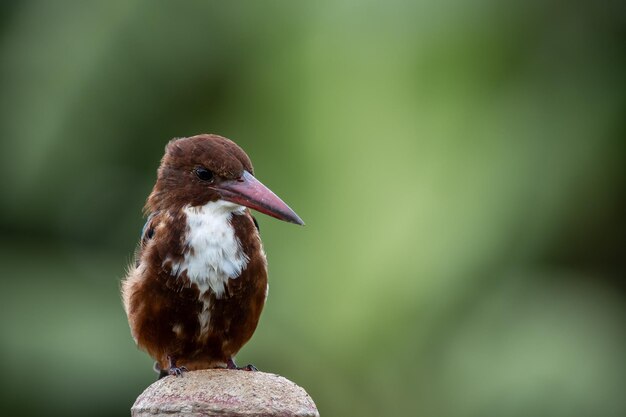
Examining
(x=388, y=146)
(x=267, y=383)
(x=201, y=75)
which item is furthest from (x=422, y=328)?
(x=267, y=383)

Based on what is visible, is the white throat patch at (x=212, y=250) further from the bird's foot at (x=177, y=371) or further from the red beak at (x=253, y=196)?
the bird's foot at (x=177, y=371)

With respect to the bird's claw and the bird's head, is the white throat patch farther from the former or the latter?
the bird's claw

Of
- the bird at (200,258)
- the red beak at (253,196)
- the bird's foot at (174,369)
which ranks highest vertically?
the red beak at (253,196)

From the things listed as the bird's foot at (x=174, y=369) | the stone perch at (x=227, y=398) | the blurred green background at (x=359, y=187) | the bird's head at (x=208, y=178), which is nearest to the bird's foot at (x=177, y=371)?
the bird's foot at (x=174, y=369)

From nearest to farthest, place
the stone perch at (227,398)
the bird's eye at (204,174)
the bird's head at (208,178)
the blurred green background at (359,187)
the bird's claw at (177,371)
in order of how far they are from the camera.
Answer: the stone perch at (227,398) < the bird's claw at (177,371) < the bird's head at (208,178) < the bird's eye at (204,174) < the blurred green background at (359,187)

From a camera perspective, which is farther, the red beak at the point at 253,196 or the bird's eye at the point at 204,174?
the bird's eye at the point at 204,174

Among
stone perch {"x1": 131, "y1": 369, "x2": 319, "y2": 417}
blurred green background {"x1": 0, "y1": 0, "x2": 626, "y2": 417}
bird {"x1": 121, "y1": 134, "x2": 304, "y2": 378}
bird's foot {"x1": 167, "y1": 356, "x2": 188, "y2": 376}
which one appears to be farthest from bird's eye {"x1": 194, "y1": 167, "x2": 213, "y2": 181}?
blurred green background {"x1": 0, "y1": 0, "x2": 626, "y2": 417}
